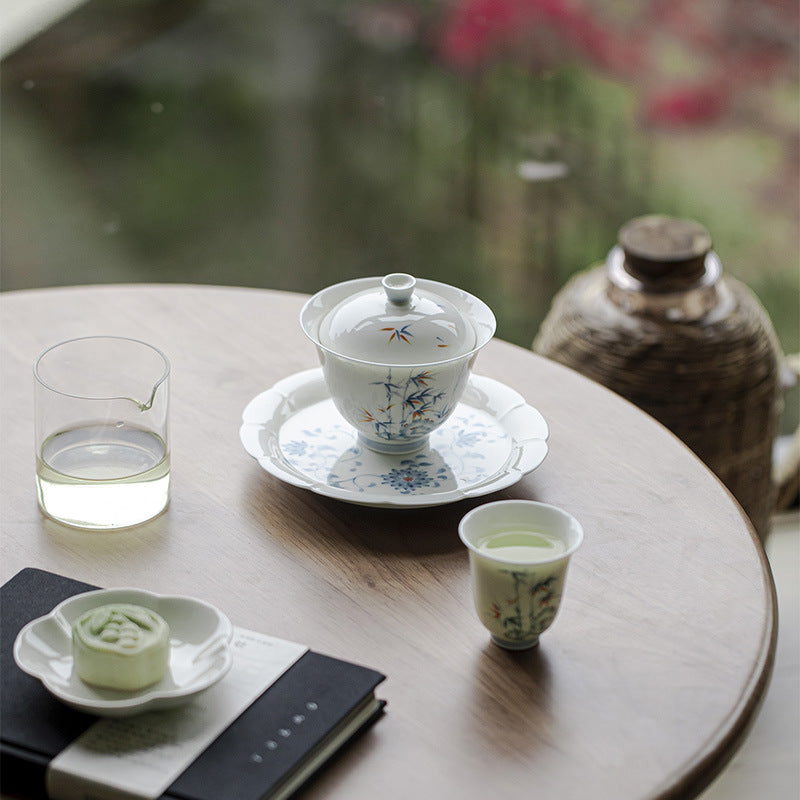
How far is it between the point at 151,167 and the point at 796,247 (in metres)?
1.30

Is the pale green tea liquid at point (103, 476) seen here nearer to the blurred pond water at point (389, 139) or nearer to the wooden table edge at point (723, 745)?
the wooden table edge at point (723, 745)

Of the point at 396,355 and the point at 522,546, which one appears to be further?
the point at 396,355

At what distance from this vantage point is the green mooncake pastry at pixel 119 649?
0.71 meters

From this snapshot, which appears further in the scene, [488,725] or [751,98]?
[751,98]

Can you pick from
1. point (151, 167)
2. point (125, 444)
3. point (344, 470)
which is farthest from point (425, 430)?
point (151, 167)

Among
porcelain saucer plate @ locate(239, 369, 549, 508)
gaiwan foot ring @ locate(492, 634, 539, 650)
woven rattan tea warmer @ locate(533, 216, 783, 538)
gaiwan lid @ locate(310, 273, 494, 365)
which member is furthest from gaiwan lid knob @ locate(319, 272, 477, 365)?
woven rattan tea warmer @ locate(533, 216, 783, 538)

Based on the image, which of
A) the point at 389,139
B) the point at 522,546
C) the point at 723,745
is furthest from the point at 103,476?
the point at 389,139

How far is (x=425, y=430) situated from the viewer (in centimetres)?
100

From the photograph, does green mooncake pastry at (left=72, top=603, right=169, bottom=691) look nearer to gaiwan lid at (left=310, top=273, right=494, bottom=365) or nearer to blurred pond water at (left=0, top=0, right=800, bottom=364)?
gaiwan lid at (left=310, top=273, right=494, bottom=365)

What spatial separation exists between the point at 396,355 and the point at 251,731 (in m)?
0.35

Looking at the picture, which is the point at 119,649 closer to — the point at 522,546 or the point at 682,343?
the point at 522,546

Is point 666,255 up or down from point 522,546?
down

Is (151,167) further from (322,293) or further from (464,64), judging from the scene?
(322,293)

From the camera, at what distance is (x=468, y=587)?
0.88 meters
